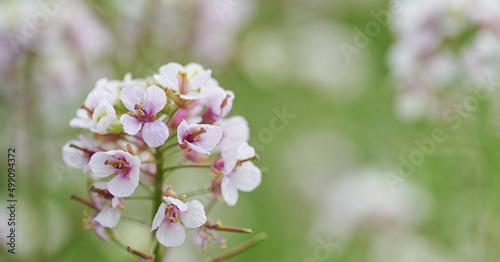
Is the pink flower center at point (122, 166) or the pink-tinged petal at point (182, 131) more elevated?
the pink-tinged petal at point (182, 131)

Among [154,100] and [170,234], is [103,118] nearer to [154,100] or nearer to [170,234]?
[154,100]

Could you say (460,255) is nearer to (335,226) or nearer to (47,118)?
(335,226)

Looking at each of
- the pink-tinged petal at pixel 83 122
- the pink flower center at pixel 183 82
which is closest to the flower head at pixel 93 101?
the pink-tinged petal at pixel 83 122

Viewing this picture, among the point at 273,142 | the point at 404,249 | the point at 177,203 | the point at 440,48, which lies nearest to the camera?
the point at 177,203

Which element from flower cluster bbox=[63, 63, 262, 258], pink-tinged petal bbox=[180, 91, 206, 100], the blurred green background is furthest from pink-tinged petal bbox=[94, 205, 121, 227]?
the blurred green background

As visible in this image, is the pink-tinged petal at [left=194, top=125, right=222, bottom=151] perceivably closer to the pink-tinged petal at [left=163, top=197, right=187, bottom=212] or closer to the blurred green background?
the pink-tinged petal at [left=163, top=197, right=187, bottom=212]

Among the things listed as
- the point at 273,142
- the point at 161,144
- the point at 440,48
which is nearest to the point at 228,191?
the point at 161,144

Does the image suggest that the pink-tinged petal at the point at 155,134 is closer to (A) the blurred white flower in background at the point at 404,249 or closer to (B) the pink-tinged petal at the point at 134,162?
(B) the pink-tinged petal at the point at 134,162

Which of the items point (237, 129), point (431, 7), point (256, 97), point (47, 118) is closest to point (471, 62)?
point (431, 7)
